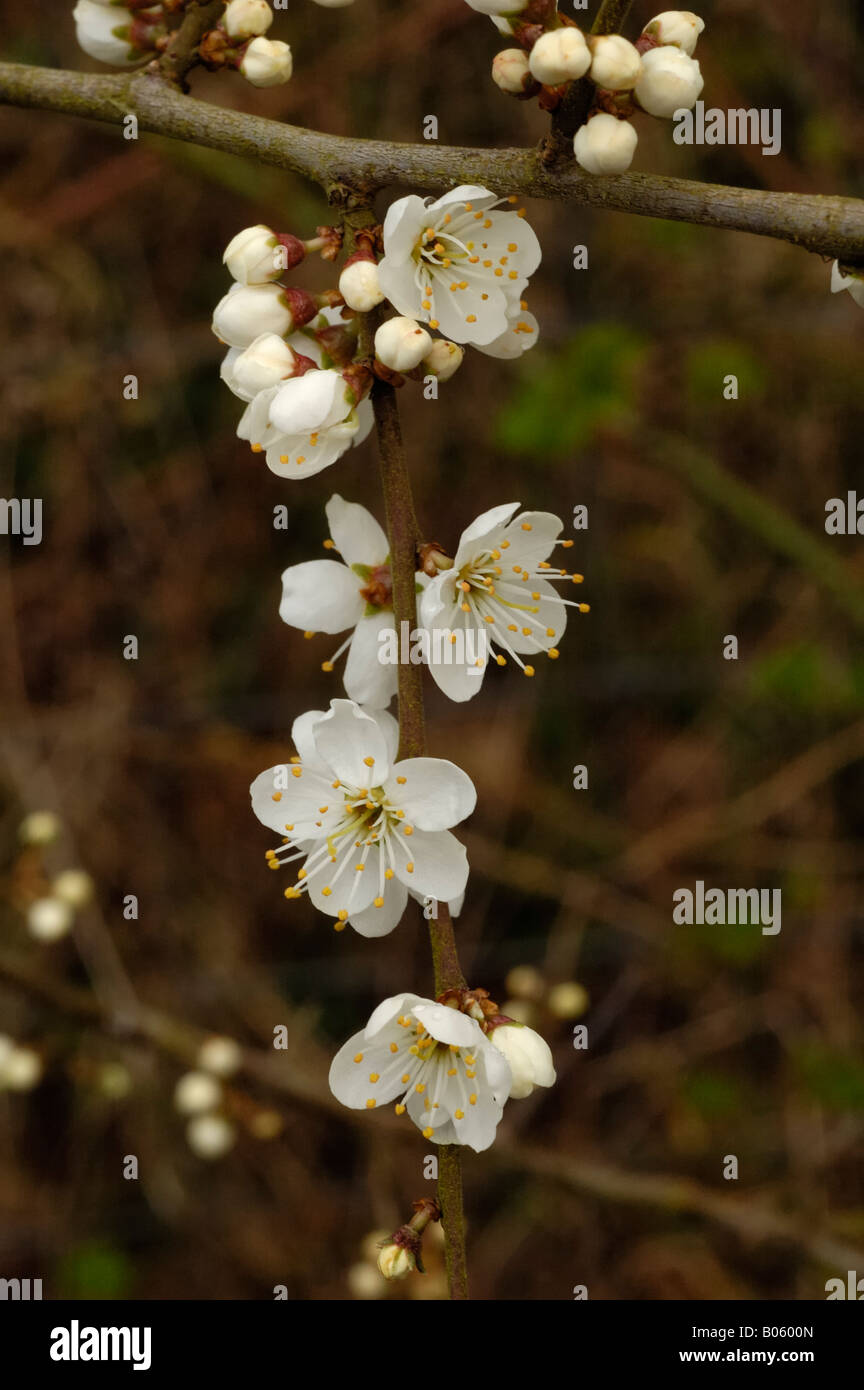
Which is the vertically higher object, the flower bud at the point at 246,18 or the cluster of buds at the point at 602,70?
the flower bud at the point at 246,18

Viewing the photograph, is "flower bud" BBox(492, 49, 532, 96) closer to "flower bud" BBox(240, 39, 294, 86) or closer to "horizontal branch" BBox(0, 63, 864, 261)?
"horizontal branch" BBox(0, 63, 864, 261)

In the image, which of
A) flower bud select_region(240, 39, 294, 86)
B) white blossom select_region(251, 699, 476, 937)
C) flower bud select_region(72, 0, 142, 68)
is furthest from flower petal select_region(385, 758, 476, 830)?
flower bud select_region(72, 0, 142, 68)

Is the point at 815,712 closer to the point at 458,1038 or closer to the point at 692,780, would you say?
the point at 692,780

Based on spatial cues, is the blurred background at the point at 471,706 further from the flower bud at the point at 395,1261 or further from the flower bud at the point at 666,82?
the flower bud at the point at 666,82

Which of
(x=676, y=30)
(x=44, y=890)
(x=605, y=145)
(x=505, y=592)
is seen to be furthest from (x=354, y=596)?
(x=44, y=890)

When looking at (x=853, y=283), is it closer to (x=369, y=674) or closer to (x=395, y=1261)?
(x=369, y=674)

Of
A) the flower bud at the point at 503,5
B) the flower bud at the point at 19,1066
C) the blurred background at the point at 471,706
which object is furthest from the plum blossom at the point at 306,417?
the blurred background at the point at 471,706
